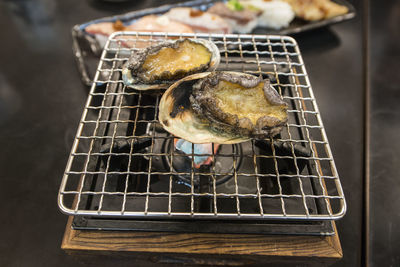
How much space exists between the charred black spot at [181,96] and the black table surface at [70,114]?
0.98m

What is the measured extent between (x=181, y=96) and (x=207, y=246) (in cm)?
70

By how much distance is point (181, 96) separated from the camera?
4.31 ft

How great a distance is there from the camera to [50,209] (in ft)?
5.32

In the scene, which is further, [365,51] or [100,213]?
[365,51]

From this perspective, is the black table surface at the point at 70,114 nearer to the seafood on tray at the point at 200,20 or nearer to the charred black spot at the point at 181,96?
the seafood on tray at the point at 200,20

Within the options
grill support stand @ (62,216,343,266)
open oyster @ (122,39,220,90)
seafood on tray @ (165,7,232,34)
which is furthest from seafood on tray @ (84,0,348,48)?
grill support stand @ (62,216,343,266)

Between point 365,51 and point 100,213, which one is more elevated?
point 100,213

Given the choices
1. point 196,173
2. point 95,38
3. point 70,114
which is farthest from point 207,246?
point 95,38

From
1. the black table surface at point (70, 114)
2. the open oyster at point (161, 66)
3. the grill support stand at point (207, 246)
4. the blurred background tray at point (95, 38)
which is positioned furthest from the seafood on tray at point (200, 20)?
the grill support stand at point (207, 246)

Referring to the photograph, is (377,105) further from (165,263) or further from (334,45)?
(165,263)

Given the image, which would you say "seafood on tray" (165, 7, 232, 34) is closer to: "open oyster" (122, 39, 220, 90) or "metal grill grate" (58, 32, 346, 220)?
"metal grill grate" (58, 32, 346, 220)

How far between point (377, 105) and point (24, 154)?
8.73 feet

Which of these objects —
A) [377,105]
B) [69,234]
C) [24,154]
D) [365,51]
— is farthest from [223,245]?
[365,51]

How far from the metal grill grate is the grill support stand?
0.11 metres
